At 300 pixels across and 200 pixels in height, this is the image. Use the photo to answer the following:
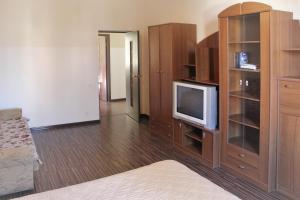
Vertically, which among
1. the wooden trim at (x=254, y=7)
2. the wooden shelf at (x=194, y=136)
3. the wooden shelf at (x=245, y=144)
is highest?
the wooden trim at (x=254, y=7)

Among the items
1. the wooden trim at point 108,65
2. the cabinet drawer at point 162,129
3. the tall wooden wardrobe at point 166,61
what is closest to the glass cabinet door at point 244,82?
the tall wooden wardrobe at point 166,61

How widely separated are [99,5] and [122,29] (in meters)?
0.68

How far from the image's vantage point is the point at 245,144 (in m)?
3.59

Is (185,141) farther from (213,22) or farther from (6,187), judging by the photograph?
(6,187)

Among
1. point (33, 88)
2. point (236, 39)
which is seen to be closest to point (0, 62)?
point (33, 88)

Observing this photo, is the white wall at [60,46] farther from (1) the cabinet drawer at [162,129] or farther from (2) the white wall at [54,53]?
(1) the cabinet drawer at [162,129]

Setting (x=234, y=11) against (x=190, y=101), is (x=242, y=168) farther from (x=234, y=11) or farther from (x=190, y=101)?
(x=234, y=11)

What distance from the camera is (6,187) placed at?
3.17 metres

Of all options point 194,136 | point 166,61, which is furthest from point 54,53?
point 194,136

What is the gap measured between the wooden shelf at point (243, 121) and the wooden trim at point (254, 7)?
1243 mm

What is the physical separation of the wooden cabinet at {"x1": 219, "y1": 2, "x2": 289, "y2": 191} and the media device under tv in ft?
0.53

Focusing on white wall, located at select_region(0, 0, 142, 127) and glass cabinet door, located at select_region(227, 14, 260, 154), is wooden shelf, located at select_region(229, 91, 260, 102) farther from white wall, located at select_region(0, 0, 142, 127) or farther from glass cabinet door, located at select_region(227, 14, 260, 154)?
white wall, located at select_region(0, 0, 142, 127)

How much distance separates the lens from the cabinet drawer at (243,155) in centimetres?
340

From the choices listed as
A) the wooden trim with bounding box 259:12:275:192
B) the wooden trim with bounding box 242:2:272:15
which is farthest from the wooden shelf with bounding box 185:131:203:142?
the wooden trim with bounding box 242:2:272:15
